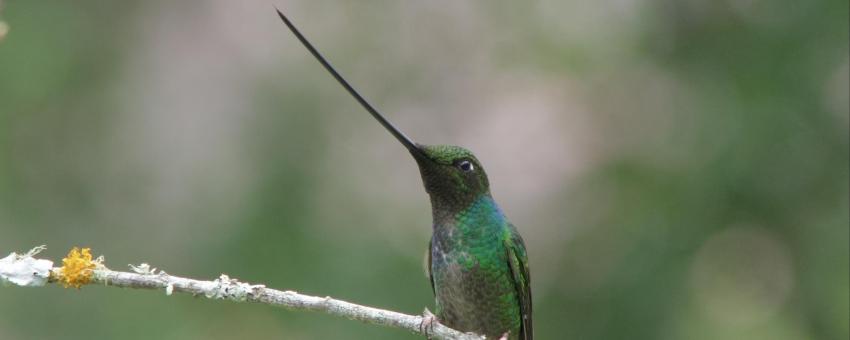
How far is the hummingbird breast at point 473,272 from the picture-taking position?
3766mm

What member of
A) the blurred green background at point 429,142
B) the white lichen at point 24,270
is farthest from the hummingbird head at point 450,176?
the blurred green background at point 429,142

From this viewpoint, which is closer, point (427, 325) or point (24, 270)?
point (24, 270)

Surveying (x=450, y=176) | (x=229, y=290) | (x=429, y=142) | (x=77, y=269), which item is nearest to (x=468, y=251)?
(x=450, y=176)

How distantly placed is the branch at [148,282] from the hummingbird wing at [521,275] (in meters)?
0.82

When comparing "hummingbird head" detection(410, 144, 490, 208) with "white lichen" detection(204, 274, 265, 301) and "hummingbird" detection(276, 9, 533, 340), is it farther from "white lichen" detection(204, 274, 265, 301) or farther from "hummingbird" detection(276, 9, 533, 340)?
"white lichen" detection(204, 274, 265, 301)

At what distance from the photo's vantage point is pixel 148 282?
2.82 meters

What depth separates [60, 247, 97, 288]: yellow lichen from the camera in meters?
2.78

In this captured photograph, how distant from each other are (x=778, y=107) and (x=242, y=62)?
3506 millimetres

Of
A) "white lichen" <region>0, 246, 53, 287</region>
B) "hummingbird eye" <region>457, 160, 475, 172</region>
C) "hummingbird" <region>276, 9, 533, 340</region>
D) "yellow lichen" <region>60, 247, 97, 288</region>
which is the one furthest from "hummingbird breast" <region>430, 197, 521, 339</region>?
"white lichen" <region>0, 246, 53, 287</region>

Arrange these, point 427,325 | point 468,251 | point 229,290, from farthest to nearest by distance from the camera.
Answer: point 468,251 → point 427,325 → point 229,290

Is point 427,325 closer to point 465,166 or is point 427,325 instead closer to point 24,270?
point 465,166

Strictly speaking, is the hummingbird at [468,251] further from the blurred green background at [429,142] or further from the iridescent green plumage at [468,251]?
the blurred green background at [429,142]

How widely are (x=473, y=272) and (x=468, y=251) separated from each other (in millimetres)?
79

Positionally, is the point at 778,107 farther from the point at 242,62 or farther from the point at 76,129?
the point at 76,129
